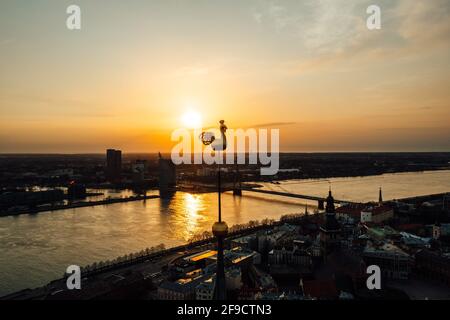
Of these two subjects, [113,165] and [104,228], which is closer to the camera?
[104,228]

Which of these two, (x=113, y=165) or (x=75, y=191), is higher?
(x=113, y=165)

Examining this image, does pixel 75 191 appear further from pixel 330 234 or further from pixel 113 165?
pixel 330 234

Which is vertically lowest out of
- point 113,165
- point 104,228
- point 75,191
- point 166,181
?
point 104,228

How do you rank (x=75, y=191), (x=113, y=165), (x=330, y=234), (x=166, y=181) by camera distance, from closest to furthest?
(x=330, y=234)
(x=75, y=191)
(x=166, y=181)
(x=113, y=165)

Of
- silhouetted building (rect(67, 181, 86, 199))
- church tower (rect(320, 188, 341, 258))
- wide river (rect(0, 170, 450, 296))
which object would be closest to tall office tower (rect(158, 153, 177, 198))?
wide river (rect(0, 170, 450, 296))

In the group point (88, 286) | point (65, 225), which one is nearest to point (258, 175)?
point (65, 225)

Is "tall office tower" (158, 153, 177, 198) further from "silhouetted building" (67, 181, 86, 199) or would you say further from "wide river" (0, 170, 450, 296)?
"silhouetted building" (67, 181, 86, 199)

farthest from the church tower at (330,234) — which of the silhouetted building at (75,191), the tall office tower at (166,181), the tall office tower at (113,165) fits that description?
the tall office tower at (113,165)

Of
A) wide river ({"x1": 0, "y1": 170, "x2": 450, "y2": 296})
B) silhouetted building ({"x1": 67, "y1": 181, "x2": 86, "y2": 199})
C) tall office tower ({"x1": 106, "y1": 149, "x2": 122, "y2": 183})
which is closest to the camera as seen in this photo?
wide river ({"x1": 0, "y1": 170, "x2": 450, "y2": 296})

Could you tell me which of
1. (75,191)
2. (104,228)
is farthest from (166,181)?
(104,228)

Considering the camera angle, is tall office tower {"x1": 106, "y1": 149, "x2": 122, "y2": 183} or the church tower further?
tall office tower {"x1": 106, "y1": 149, "x2": 122, "y2": 183}
